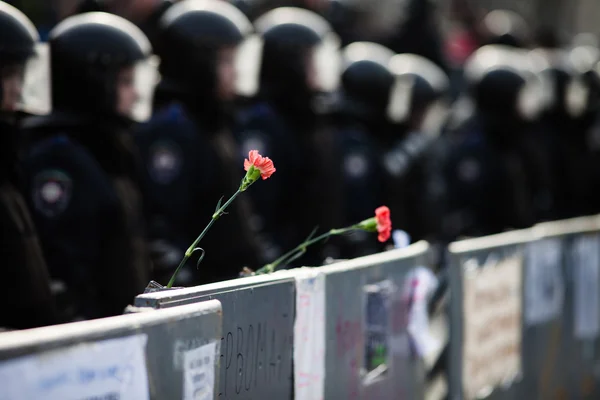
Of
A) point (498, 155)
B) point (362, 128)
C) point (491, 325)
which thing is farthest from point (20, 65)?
point (498, 155)

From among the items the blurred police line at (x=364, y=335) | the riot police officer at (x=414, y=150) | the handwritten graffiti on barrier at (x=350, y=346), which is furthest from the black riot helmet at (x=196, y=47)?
the handwritten graffiti on barrier at (x=350, y=346)

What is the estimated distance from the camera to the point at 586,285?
6.70 meters

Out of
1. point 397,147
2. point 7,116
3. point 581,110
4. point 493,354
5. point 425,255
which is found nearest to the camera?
point 7,116

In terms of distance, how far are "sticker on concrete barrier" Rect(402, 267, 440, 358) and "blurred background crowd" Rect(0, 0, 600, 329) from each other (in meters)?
0.27

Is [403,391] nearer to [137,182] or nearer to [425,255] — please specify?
[425,255]

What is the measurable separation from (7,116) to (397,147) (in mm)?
4682

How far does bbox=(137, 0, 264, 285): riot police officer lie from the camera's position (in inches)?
229

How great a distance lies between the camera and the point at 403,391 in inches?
178

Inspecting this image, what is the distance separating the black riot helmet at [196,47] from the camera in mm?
6172

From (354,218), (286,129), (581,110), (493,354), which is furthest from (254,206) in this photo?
(581,110)

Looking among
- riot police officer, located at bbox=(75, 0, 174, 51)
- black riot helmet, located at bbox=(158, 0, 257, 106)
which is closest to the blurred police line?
black riot helmet, located at bbox=(158, 0, 257, 106)

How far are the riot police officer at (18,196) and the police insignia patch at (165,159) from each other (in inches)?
50.9

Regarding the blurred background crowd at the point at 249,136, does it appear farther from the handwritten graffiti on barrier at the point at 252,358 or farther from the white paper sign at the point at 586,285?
the white paper sign at the point at 586,285

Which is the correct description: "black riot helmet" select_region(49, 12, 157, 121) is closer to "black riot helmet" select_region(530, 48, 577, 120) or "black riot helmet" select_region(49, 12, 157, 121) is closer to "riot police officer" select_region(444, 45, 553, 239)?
"riot police officer" select_region(444, 45, 553, 239)
